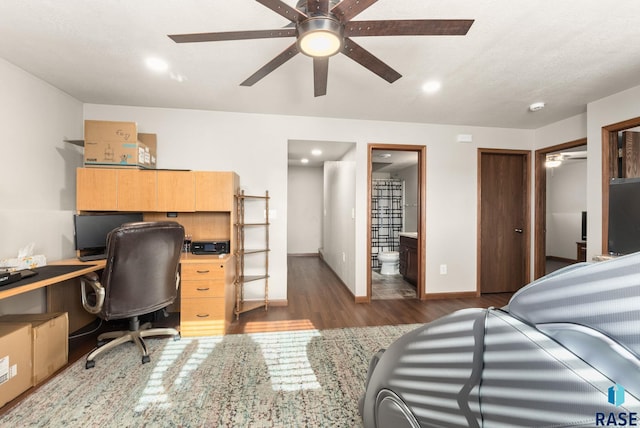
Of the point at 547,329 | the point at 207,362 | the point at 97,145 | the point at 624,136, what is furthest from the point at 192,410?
the point at 624,136

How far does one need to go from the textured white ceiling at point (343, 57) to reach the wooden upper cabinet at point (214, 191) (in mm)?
867

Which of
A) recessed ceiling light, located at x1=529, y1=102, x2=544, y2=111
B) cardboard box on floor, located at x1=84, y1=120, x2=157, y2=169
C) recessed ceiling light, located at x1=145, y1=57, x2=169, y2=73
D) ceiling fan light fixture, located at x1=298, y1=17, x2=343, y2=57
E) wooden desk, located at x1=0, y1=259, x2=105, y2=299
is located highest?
recessed ceiling light, located at x1=145, y1=57, x2=169, y2=73

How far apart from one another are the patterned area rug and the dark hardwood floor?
32cm

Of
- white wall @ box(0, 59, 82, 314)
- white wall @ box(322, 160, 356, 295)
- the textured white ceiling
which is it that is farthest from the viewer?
white wall @ box(322, 160, 356, 295)

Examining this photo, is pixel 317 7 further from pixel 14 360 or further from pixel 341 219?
pixel 341 219

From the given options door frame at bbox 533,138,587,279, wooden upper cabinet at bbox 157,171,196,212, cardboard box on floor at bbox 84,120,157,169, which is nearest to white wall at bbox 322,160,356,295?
wooden upper cabinet at bbox 157,171,196,212

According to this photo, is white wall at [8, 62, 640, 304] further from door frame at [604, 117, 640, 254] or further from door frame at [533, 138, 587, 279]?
door frame at [533, 138, 587, 279]

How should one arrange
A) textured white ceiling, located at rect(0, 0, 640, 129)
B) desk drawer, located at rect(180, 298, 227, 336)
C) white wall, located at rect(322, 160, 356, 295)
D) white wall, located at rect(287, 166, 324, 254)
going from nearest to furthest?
1. textured white ceiling, located at rect(0, 0, 640, 129)
2. desk drawer, located at rect(180, 298, 227, 336)
3. white wall, located at rect(322, 160, 356, 295)
4. white wall, located at rect(287, 166, 324, 254)

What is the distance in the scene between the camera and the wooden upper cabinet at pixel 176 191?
269 cm

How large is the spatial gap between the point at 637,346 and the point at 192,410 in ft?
6.49

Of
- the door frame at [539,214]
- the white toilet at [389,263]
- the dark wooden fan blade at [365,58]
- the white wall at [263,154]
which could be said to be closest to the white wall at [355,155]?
the white wall at [263,154]

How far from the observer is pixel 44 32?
5.87ft

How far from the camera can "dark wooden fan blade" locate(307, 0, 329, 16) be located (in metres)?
1.20

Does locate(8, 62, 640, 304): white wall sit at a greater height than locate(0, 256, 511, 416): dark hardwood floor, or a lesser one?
greater
